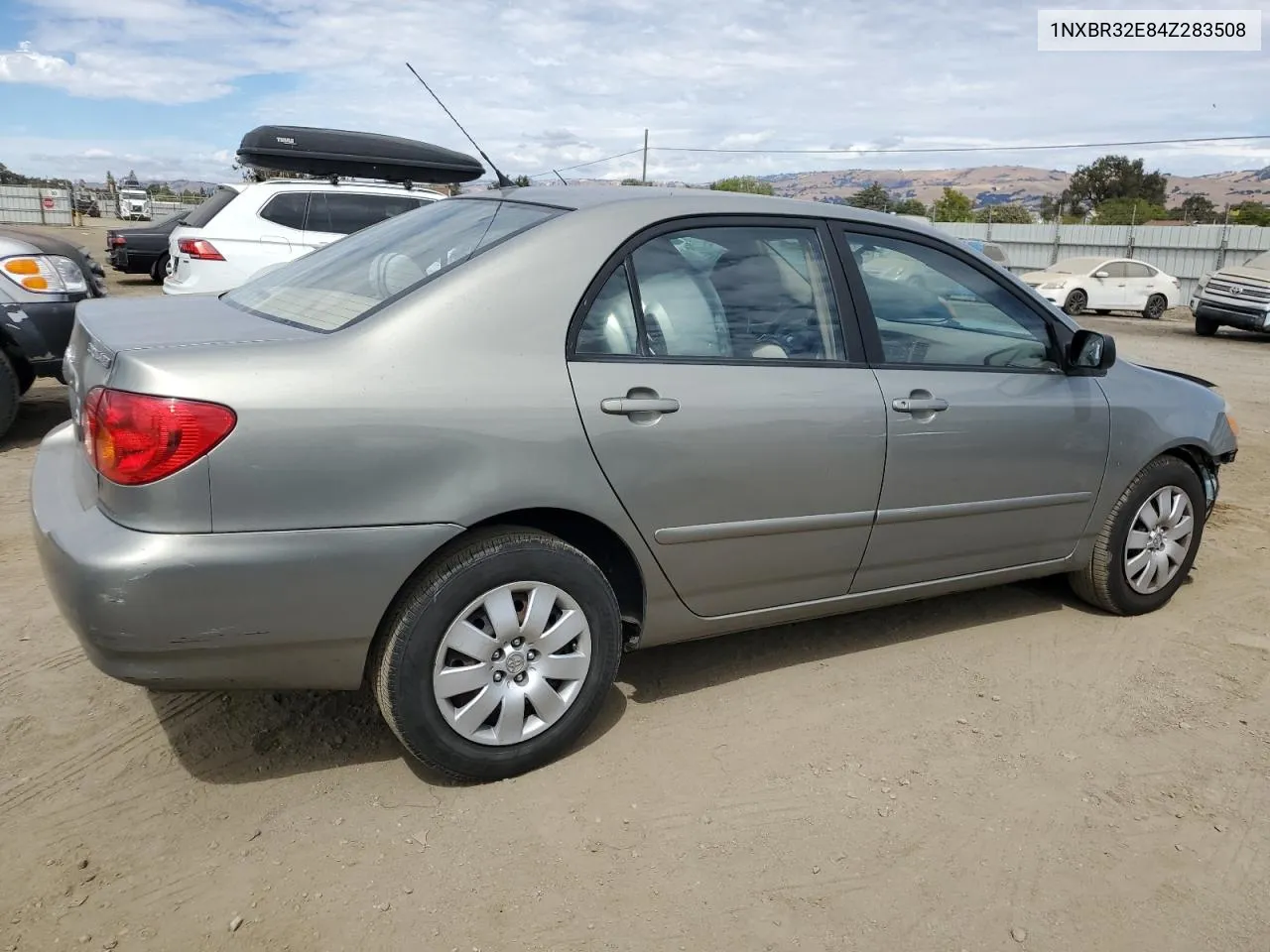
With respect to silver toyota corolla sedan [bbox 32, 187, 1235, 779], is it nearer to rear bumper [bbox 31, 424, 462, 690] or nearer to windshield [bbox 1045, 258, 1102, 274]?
rear bumper [bbox 31, 424, 462, 690]

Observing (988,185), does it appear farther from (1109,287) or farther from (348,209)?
(348,209)

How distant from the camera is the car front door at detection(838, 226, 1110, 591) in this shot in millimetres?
3494

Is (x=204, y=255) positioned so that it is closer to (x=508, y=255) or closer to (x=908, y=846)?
(x=508, y=255)

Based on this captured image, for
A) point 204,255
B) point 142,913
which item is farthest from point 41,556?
point 204,255

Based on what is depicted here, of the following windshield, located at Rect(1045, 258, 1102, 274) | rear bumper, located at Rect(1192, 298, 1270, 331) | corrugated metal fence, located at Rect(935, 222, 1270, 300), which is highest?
corrugated metal fence, located at Rect(935, 222, 1270, 300)

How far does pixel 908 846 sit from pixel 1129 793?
81cm

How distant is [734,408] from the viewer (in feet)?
10.1

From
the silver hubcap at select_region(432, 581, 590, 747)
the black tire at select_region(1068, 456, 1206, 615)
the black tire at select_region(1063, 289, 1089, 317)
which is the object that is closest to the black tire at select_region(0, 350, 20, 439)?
the silver hubcap at select_region(432, 581, 590, 747)

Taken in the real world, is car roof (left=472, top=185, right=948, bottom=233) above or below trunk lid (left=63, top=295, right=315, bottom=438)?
above

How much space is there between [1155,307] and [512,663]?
22.3m

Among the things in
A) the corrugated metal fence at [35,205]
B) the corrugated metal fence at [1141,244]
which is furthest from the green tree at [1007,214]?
the corrugated metal fence at [35,205]

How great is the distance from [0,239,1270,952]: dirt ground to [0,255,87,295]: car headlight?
3.25 m

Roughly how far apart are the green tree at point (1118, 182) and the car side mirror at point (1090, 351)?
195 feet

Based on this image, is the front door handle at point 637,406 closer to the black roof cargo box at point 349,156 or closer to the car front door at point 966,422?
the car front door at point 966,422
